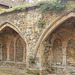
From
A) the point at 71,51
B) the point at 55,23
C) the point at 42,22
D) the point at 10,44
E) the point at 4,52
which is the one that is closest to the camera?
the point at 55,23

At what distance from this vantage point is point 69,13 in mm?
4781

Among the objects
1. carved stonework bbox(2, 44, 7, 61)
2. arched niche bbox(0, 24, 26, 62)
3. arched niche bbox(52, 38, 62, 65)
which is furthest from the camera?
carved stonework bbox(2, 44, 7, 61)

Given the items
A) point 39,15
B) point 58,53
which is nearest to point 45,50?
point 58,53

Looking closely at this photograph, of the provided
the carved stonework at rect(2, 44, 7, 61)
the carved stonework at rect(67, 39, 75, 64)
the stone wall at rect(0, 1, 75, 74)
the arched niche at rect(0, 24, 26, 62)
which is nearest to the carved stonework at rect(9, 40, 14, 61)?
the arched niche at rect(0, 24, 26, 62)

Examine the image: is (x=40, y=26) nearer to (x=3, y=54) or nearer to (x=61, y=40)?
(x=61, y=40)

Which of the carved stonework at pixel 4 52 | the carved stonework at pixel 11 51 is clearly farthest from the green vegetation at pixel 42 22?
the carved stonework at pixel 4 52

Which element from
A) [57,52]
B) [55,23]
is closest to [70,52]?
[57,52]

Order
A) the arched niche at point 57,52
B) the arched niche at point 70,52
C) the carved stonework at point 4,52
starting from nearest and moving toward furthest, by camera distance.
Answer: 1. the arched niche at point 70,52
2. the arched niche at point 57,52
3. the carved stonework at point 4,52

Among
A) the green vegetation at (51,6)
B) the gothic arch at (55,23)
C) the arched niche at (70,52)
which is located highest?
the green vegetation at (51,6)

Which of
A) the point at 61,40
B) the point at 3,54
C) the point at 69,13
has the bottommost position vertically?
Result: the point at 3,54

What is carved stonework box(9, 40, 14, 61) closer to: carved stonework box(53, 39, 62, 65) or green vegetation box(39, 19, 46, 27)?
carved stonework box(53, 39, 62, 65)

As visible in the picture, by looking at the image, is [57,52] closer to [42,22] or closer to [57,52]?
[57,52]

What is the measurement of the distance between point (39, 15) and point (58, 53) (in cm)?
286

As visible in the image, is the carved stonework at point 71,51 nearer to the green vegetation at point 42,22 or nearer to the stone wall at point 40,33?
the stone wall at point 40,33
